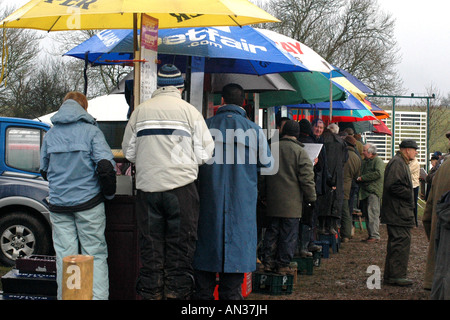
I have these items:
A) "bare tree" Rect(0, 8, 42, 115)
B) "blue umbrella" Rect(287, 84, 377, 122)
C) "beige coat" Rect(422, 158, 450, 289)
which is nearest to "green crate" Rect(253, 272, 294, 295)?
"beige coat" Rect(422, 158, 450, 289)

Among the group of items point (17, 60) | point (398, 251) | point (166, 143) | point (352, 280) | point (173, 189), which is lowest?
point (352, 280)

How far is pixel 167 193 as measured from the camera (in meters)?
4.64

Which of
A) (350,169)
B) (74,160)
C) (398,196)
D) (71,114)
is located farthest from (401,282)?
(71,114)

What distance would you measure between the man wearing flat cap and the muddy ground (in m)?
0.25

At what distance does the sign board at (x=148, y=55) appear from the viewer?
5266mm

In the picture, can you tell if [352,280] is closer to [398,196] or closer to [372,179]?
[398,196]

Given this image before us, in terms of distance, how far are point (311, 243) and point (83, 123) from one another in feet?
15.2

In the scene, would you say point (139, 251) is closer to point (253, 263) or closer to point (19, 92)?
point (253, 263)

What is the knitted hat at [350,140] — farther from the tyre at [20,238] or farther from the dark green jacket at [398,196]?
the tyre at [20,238]

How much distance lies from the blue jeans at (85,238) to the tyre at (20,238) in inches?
134

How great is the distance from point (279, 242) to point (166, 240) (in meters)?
2.62

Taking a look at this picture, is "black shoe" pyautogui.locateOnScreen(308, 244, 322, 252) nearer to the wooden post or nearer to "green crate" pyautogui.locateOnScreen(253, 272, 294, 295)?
"green crate" pyautogui.locateOnScreen(253, 272, 294, 295)

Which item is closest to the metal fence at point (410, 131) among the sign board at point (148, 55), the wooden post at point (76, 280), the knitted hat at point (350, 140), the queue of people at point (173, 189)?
the knitted hat at point (350, 140)

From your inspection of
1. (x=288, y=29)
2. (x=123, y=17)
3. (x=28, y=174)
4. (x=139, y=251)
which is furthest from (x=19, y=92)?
(x=139, y=251)
